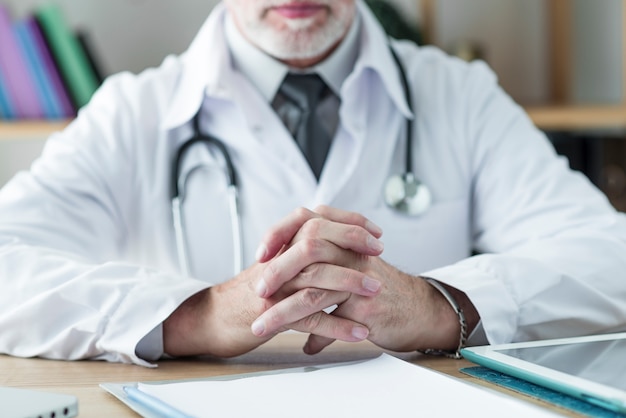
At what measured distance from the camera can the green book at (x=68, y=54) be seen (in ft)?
7.34

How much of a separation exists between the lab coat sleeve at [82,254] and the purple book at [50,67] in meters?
0.67

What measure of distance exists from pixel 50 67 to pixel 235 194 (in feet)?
3.19

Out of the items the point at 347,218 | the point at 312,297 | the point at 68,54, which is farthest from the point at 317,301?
the point at 68,54

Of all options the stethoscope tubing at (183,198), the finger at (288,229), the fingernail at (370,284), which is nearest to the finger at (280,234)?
the finger at (288,229)

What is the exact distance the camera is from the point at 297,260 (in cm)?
93

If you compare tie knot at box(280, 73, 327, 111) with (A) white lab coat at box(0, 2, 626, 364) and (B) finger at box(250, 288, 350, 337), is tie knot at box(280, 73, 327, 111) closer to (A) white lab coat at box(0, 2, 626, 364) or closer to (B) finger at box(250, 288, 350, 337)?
(A) white lab coat at box(0, 2, 626, 364)

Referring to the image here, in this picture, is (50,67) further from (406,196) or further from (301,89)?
(406,196)

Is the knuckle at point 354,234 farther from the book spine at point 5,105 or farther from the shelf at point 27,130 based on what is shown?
the book spine at point 5,105

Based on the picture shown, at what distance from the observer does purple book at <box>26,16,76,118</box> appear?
223 centimetres

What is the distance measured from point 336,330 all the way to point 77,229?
63 cm

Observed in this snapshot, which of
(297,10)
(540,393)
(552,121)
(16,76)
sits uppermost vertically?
(297,10)

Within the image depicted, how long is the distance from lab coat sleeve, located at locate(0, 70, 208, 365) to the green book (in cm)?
67

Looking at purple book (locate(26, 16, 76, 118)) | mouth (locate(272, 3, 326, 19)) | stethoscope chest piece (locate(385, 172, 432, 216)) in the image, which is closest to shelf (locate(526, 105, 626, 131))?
stethoscope chest piece (locate(385, 172, 432, 216))

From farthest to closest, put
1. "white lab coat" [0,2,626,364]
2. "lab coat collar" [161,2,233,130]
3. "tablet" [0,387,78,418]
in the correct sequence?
1. "lab coat collar" [161,2,233,130]
2. "white lab coat" [0,2,626,364]
3. "tablet" [0,387,78,418]
